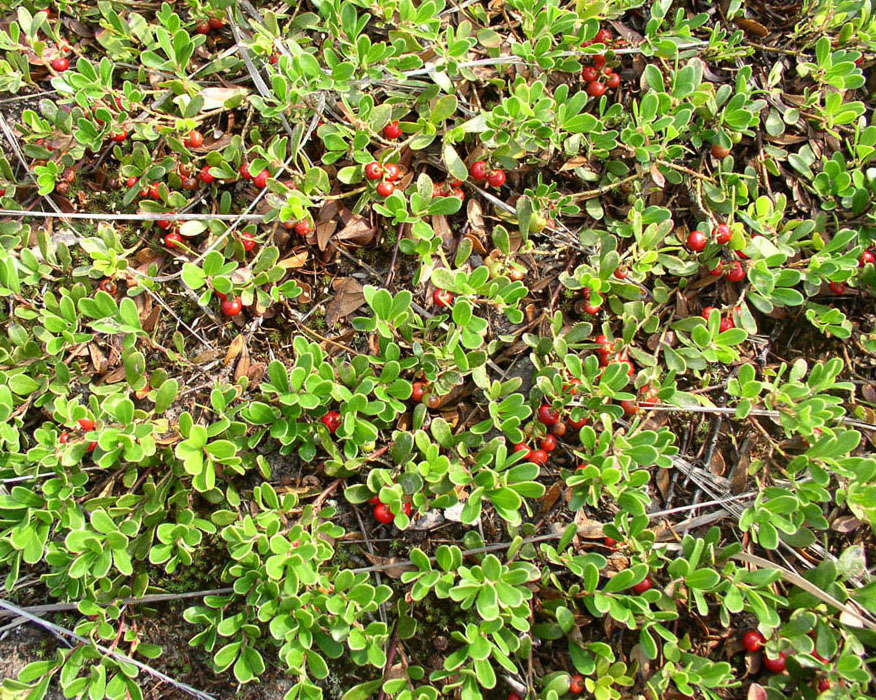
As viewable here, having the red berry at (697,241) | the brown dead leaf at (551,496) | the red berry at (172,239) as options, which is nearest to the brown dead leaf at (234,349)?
the red berry at (172,239)

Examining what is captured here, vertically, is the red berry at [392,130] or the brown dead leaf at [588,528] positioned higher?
the red berry at [392,130]

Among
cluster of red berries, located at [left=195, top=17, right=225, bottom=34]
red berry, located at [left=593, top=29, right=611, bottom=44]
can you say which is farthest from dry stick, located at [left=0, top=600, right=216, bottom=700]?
red berry, located at [left=593, top=29, right=611, bottom=44]

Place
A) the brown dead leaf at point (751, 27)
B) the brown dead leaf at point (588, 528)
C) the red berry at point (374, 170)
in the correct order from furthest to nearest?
the brown dead leaf at point (751, 27), the red berry at point (374, 170), the brown dead leaf at point (588, 528)

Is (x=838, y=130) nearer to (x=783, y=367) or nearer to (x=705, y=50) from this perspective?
(x=705, y=50)

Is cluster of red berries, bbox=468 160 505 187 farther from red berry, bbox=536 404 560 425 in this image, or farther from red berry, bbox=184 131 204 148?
red berry, bbox=184 131 204 148

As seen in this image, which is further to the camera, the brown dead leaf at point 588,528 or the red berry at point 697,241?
the red berry at point 697,241

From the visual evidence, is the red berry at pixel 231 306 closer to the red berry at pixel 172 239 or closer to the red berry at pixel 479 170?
the red berry at pixel 172 239

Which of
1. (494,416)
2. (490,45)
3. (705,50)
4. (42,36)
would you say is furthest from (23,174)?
(705,50)

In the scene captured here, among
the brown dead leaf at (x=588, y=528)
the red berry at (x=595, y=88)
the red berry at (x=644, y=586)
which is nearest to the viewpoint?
the red berry at (x=644, y=586)
